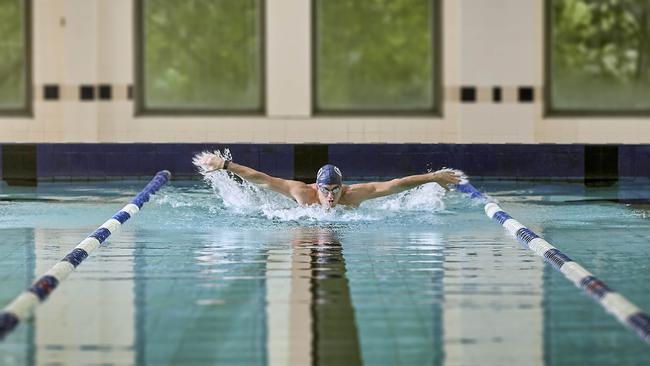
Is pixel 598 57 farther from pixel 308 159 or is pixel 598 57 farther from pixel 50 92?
pixel 50 92

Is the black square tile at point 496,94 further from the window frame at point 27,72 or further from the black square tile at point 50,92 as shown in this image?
the window frame at point 27,72

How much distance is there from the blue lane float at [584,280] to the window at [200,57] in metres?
5.66

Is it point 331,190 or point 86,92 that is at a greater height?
point 86,92

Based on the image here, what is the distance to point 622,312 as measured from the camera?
4.70 m

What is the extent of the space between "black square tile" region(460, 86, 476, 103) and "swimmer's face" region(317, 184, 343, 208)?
4.85m

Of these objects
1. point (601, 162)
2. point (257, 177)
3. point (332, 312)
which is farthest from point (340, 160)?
point (332, 312)

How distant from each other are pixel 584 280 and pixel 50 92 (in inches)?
337

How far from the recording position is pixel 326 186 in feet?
27.2

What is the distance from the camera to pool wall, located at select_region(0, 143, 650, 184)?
39.4 feet

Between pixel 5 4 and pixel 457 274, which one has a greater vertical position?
pixel 5 4

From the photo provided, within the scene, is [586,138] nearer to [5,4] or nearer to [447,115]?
[447,115]

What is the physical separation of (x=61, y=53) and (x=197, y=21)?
144cm

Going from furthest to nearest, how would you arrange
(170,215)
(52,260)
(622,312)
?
(170,215) < (52,260) < (622,312)

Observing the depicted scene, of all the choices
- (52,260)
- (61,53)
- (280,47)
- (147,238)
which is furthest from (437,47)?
(52,260)
